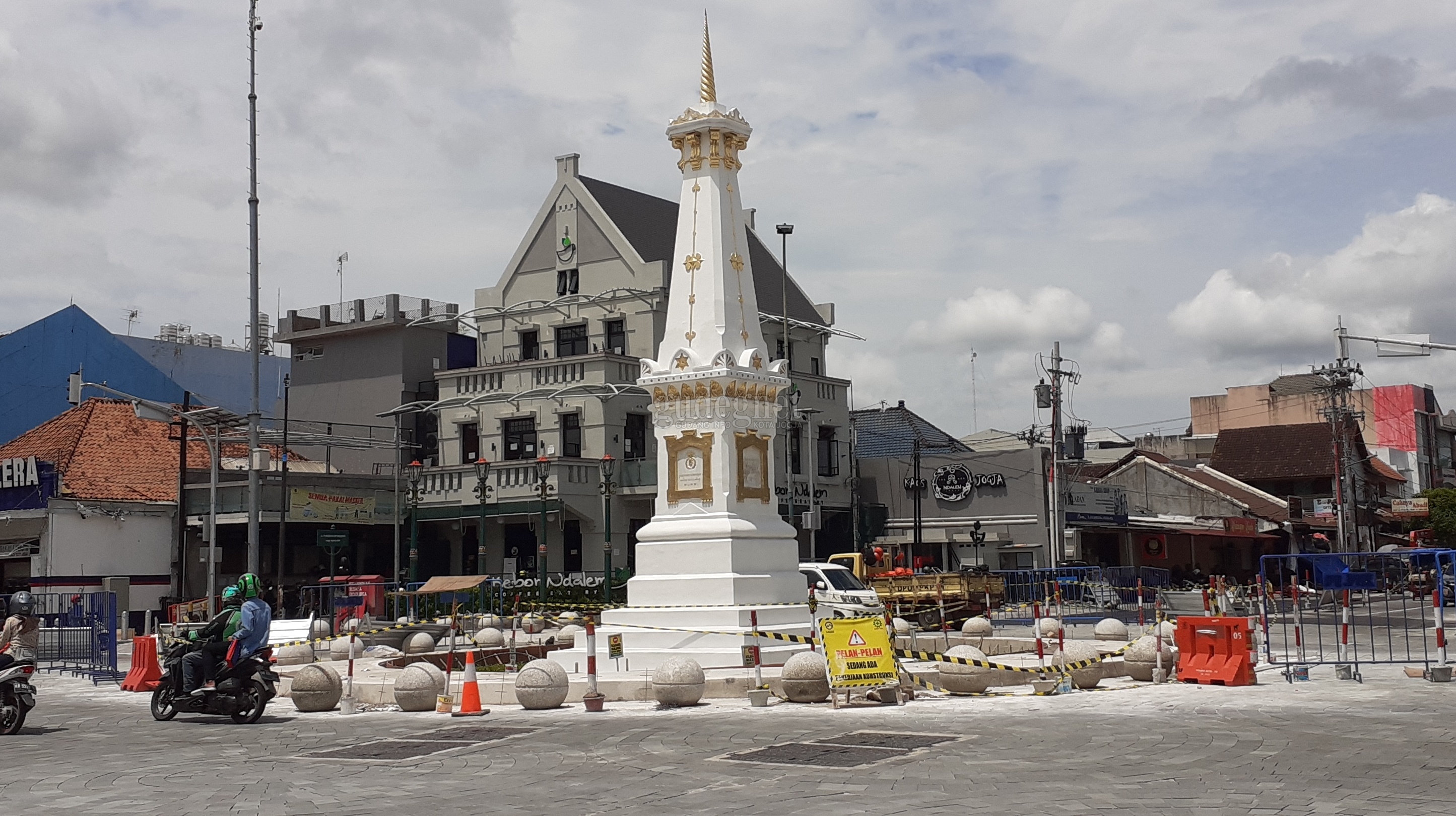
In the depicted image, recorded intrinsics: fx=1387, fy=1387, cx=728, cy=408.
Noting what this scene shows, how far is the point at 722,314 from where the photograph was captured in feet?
71.9

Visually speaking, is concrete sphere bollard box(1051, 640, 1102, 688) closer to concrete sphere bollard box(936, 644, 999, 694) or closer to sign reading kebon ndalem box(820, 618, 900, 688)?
concrete sphere bollard box(936, 644, 999, 694)

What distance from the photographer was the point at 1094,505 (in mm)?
56375

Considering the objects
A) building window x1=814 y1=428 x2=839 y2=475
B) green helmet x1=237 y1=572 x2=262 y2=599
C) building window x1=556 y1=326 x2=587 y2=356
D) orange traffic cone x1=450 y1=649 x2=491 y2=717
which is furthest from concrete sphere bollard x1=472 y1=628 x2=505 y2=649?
building window x1=814 y1=428 x2=839 y2=475

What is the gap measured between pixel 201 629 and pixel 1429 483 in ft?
285

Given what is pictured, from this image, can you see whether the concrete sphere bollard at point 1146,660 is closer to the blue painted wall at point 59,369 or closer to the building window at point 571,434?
the building window at point 571,434

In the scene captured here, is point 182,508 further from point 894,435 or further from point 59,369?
point 894,435

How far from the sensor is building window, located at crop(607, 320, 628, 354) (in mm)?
50188

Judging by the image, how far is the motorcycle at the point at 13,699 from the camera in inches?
592

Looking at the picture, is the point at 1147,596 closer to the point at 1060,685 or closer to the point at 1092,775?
the point at 1060,685

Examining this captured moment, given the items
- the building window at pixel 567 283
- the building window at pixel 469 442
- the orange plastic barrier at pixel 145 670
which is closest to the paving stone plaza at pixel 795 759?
the orange plastic barrier at pixel 145 670

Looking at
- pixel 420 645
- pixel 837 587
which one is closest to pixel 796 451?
pixel 837 587

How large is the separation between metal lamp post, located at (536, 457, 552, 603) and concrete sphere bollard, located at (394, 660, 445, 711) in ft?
61.5

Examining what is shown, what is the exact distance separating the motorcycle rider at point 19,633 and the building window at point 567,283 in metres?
33.6

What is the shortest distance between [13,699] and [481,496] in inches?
1055
